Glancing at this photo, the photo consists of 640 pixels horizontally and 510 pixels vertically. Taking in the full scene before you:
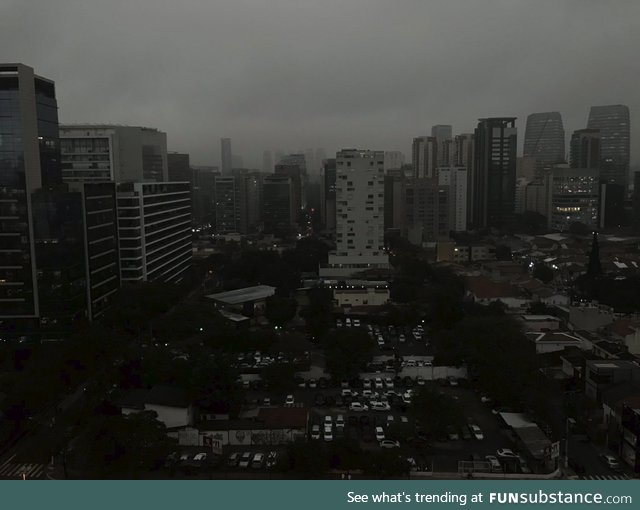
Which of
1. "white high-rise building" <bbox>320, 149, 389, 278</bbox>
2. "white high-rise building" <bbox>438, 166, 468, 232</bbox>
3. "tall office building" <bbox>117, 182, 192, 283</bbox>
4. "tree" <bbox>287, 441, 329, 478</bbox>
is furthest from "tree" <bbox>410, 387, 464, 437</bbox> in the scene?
"white high-rise building" <bbox>438, 166, 468, 232</bbox>

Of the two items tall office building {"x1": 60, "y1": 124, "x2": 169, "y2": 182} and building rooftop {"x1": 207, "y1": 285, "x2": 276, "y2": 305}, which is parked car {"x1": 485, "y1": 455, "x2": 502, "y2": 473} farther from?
tall office building {"x1": 60, "y1": 124, "x2": 169, "y2": 182}

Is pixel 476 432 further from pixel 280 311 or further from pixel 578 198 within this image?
pixel 578 198

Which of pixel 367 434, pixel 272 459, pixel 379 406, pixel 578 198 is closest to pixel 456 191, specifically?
pixel 578 198

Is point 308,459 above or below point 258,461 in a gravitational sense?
above

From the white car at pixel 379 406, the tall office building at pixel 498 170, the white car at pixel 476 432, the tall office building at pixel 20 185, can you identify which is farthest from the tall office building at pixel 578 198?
the tall office building at pixel 20 185

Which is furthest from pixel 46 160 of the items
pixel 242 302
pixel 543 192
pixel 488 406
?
pixel 543 192
